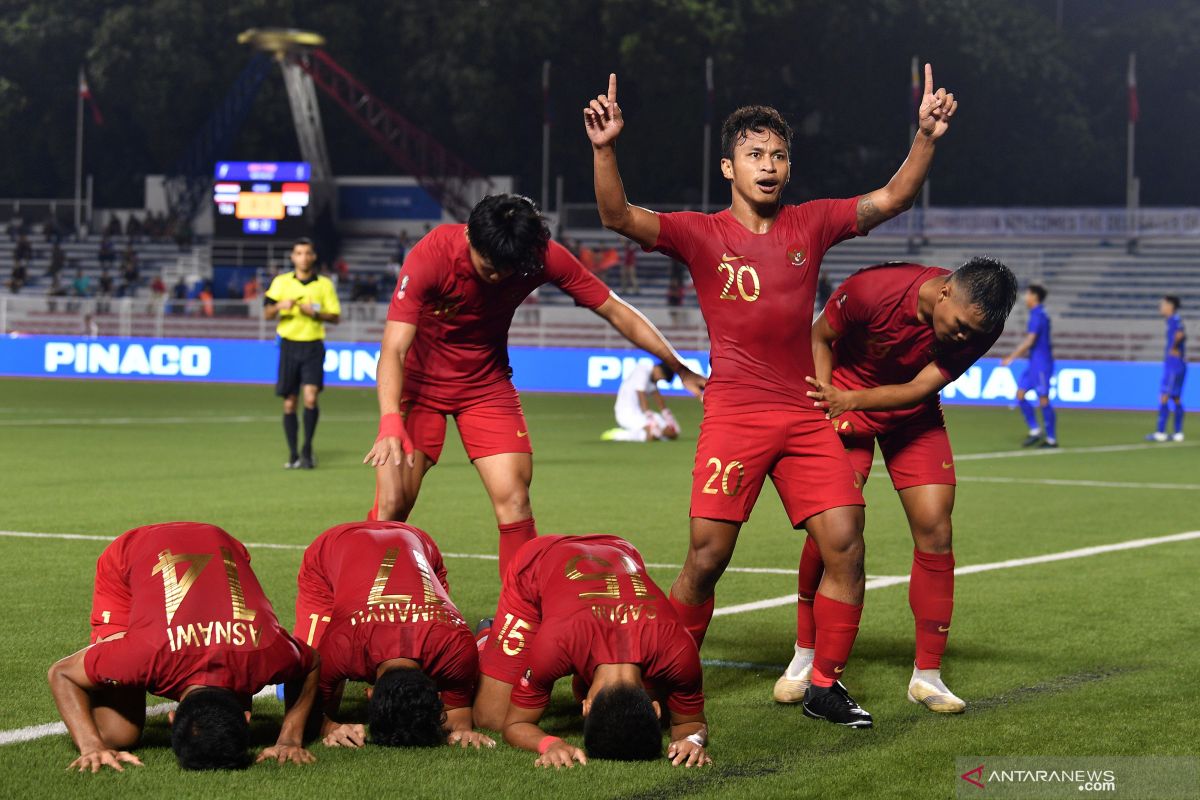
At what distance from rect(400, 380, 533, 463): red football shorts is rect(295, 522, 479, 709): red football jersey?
147 cm

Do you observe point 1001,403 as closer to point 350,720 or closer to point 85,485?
point 85,485

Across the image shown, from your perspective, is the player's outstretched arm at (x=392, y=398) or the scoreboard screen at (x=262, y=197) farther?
the scoreboard screen at (x=262, y=197)

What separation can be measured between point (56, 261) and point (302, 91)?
33.4 ft

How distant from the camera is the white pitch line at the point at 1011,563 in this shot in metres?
9.87

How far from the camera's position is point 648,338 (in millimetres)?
7551

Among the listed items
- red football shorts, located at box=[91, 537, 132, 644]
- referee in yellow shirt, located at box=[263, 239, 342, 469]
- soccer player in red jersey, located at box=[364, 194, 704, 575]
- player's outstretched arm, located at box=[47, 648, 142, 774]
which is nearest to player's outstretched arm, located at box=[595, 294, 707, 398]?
soccer player in red jersey, located at box=[364, 194, 704, 575]

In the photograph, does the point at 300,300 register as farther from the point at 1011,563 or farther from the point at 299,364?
the point at 1011,563

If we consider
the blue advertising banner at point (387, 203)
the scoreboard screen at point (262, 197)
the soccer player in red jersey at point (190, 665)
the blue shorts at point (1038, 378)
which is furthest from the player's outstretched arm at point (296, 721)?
the blue advertising banner at point (387, 203)

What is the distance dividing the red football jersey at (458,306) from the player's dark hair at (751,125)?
0.89 m

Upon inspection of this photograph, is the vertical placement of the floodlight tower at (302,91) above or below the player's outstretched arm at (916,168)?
above

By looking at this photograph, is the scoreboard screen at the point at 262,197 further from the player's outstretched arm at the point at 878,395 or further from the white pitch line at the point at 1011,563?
the player's outstretched arm at the point at 878,395

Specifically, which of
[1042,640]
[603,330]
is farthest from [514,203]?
[603,330]

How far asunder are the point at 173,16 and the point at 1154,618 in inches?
2330

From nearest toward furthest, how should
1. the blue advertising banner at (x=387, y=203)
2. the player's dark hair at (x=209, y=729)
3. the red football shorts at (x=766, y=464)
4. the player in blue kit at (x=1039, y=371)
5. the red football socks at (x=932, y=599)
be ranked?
the player's dark hair at (x=209, y=729) → the red football shorts at (x=766, y=464) → the red football socks at (x=932, y=599) → the player in blue kit at (x=1039, y=371) → the blue advertising banner at (x=387, y=203)
